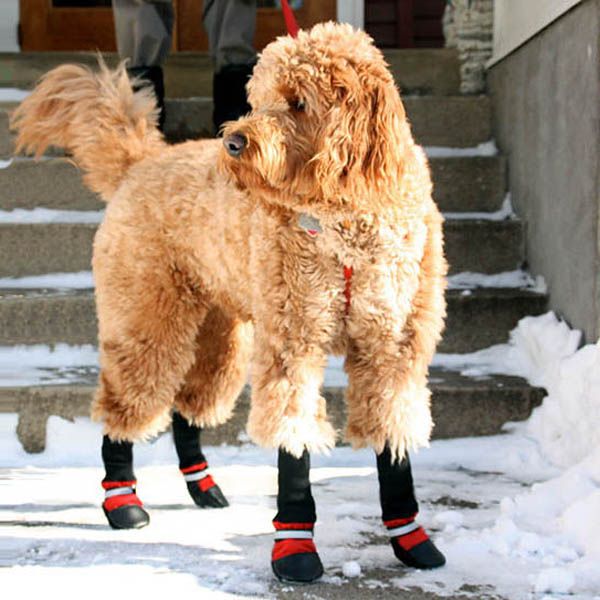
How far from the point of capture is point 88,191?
17.4 ft

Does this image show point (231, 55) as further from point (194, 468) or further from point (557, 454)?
point (557, 454)

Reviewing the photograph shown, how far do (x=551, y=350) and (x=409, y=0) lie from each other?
5.06m

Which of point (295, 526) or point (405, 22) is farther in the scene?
point (405, 22)

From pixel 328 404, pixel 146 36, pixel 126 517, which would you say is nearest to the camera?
pixel 126 517

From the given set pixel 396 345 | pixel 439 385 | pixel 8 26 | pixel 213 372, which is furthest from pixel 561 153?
pixel 8 26

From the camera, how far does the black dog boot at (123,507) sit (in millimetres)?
3316

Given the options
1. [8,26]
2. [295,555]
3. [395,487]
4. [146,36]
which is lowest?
[295,555]

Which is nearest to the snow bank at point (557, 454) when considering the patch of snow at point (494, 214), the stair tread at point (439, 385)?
the stair tread at point (439, 385)

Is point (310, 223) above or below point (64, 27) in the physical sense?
Result: below

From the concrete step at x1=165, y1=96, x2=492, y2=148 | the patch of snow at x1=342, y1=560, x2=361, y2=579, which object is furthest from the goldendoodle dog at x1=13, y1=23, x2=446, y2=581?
the concrete step at x1=165, y1=96, x2=492, y2=148

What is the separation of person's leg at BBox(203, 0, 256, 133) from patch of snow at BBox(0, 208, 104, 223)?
2.59 ft

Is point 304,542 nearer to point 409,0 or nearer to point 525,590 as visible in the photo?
point 525,590

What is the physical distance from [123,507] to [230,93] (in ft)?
8.40

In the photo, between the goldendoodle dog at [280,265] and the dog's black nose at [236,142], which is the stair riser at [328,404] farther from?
the dog's black nose at [236,142]
